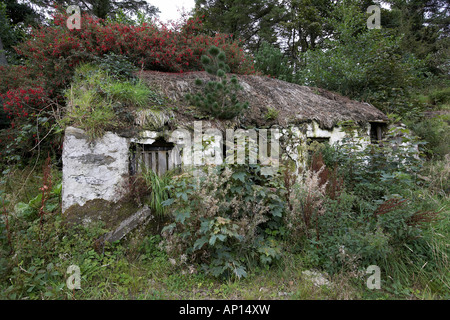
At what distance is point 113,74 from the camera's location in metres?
4.23

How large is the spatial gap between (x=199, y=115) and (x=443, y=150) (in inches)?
255

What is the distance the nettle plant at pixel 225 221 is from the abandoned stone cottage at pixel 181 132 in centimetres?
56

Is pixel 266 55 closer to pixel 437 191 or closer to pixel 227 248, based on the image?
pixel 437 191

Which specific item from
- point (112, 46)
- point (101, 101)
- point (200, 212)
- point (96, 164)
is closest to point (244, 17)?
point (112, 46)

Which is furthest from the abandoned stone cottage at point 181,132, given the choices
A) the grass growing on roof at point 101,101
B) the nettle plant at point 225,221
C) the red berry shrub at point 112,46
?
the red berry shrub at point 112,46

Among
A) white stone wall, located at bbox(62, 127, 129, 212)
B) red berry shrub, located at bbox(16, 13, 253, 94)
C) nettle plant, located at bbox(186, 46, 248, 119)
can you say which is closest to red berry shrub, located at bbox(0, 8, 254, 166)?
red berry shrub, located at bbox(16, 13, 253, 94)

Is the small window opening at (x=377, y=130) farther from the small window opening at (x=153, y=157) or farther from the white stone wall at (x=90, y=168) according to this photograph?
the white stone wall at (x=90, y=168)

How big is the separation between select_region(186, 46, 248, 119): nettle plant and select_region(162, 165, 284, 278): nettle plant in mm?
1770

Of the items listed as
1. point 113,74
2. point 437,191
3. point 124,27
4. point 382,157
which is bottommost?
point 437,191

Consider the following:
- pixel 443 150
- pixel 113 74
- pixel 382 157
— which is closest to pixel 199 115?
pixel 113 74

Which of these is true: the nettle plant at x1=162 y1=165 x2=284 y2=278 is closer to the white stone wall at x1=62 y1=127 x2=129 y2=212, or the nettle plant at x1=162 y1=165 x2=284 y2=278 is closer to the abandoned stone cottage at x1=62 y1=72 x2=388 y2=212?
the abandoned stone cottage at x1=62 y1=72 x2=388 y2=212

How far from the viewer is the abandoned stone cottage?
3135 millimetres

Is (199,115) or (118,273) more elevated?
(199,115)

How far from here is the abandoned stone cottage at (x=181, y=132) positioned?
313 cm
